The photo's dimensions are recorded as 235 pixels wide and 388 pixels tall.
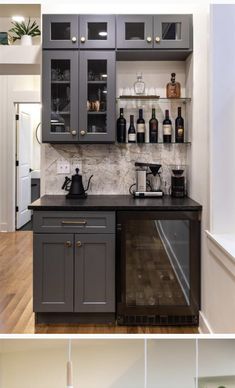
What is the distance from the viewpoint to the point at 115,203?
7.47ft

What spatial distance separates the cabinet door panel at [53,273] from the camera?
2.25 meters

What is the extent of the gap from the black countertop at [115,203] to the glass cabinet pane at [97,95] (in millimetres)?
463

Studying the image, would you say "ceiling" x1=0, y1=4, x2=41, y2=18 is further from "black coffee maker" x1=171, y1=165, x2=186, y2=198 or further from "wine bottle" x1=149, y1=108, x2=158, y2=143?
"black coffee maker" x1=171, y1=165, x2=186, y2=198

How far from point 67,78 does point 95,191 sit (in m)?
0.79

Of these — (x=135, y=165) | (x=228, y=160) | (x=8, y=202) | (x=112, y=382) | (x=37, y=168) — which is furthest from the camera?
(x=37, y=168)

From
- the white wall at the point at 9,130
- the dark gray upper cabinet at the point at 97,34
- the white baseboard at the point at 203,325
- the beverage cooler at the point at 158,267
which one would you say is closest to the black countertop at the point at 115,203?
the beverage cooler at the point at 158,267

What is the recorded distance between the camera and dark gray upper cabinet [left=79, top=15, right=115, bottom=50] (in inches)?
93.9

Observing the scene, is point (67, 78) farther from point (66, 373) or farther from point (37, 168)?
point (37, 168)

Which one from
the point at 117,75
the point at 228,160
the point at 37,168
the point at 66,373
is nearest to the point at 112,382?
the point at 66,373

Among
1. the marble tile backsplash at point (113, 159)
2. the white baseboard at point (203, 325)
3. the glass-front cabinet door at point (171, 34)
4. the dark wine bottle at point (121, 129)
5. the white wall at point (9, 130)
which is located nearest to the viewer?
the white baseboard at point (203, 325)

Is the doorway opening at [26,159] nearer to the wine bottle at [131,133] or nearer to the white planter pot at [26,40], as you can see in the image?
the white planter pot at [26,40]

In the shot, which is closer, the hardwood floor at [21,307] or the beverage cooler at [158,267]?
the hardwood floor at [21,307]

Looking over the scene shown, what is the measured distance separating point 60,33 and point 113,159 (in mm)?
892

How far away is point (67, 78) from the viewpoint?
2.45m
